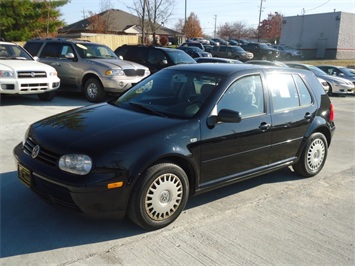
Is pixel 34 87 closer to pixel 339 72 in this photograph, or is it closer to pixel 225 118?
pixel 225 118

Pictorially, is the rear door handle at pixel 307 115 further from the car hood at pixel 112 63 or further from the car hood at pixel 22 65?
the car hood at pixel 22 65

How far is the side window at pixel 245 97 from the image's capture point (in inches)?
163

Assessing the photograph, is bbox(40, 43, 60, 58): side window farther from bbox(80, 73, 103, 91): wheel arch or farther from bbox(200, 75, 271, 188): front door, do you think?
bbox(200, 75, 271, 188): front door

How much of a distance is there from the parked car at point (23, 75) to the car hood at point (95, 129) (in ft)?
17.6

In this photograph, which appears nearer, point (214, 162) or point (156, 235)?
point (156, 235)

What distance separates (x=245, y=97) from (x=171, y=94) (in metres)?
0.88

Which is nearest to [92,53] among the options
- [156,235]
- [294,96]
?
[294,96]

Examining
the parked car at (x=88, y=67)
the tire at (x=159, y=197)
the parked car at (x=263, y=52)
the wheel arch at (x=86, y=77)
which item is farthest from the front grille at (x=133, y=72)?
the parked car at (x=263, y=52)

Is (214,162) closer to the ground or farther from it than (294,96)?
closer to the ground

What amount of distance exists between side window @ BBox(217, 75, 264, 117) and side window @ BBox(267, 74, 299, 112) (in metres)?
0.24

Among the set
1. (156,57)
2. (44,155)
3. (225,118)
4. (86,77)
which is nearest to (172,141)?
(225,118)

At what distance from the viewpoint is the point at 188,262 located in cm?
306

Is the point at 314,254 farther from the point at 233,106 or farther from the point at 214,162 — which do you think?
the point at 233,106

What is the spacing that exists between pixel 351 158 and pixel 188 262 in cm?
458
